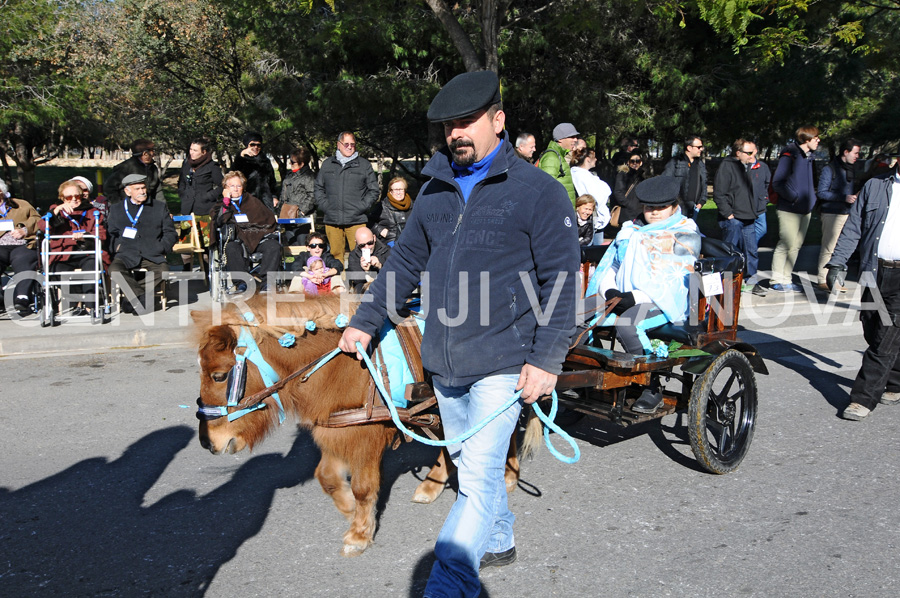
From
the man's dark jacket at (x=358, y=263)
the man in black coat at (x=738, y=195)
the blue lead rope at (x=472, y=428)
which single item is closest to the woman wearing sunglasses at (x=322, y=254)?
the man's dark jacket at (x=358, y=263)

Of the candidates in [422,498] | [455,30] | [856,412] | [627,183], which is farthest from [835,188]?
[422,498]

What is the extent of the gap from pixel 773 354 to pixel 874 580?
4581 millimetres

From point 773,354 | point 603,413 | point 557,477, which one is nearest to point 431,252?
point 603,413

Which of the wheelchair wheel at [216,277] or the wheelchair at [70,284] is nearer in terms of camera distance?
the wheelchair at [70,284]

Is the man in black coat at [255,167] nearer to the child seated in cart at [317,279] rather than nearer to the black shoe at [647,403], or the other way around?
the child seated in cart at [317,279]

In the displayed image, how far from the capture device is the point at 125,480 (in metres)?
4.82

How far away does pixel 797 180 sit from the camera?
10.7 m

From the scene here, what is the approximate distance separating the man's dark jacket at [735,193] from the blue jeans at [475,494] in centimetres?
829

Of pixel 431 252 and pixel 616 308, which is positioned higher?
pixel 431 252

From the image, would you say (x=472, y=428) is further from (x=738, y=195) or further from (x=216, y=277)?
(x=738, y=195)

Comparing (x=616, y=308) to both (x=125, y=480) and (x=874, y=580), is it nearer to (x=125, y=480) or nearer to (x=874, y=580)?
(x=874, y=580)

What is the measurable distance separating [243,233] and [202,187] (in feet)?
4.88

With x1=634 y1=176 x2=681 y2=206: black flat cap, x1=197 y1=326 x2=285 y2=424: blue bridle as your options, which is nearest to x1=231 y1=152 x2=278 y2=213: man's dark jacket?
x1=634 y1=176 x2=681 y2=206: black flat cap

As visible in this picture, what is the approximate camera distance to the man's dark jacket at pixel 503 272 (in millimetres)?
3070
